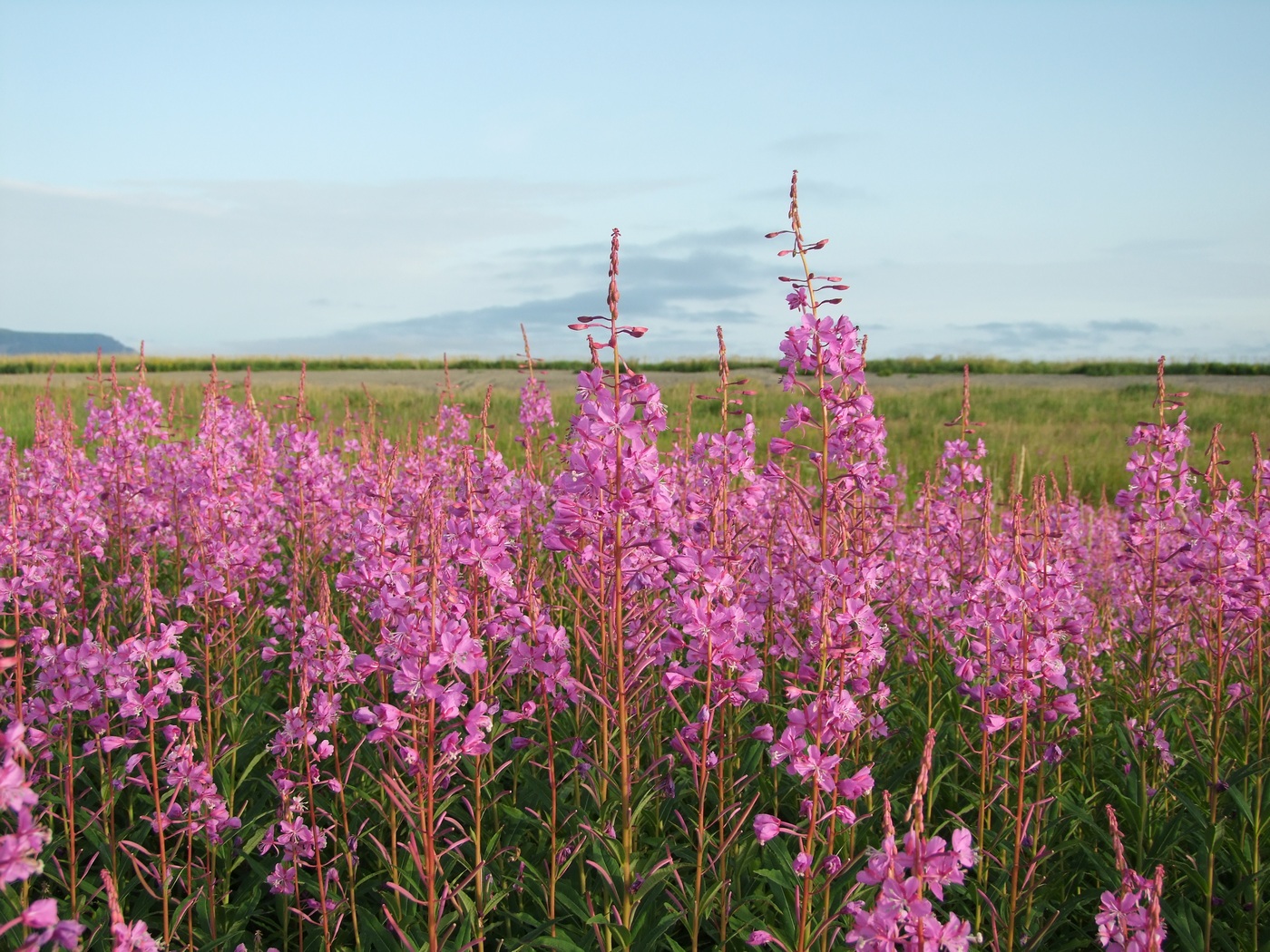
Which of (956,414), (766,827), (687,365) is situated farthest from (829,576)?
(687,365)

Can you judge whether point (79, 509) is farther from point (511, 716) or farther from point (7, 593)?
point (511, 716)

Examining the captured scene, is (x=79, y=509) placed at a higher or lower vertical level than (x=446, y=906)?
higher

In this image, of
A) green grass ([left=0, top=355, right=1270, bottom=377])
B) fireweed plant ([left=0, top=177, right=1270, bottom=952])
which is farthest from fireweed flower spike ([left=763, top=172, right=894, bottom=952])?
green grass ([left=0, top=355, right=1270, bottom=377])

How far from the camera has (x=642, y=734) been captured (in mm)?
3193

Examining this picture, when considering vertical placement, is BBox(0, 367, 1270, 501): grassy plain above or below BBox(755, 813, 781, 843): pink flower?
above

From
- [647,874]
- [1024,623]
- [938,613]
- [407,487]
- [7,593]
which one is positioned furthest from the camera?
[407,487]

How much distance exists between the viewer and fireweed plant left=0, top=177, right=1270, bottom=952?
2.73 meters

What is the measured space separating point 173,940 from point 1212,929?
164 inches

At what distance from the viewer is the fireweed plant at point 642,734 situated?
8.96ft

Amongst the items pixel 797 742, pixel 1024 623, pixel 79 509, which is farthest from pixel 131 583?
pixel 1024 623

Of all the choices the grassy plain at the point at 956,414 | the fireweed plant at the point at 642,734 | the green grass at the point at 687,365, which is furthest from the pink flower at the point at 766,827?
the green grass at the point at 687,365

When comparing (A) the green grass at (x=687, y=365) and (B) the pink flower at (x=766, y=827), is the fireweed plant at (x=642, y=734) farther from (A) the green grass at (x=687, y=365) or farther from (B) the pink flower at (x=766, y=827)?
(A) the green grass at (x=687, y=365)

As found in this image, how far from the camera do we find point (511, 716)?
329 cm

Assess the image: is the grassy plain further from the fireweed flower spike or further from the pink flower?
the pink flower
